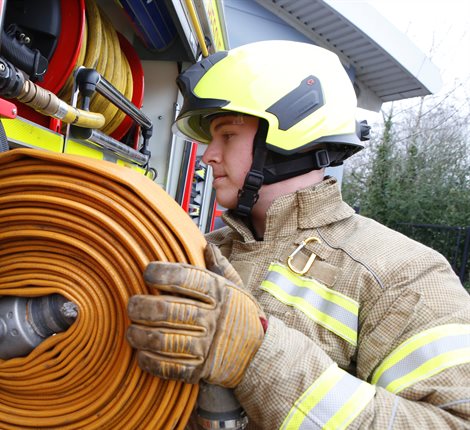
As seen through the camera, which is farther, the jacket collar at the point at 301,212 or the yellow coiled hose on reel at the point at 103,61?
the yellow coiled hose on reel at the point at 103,61

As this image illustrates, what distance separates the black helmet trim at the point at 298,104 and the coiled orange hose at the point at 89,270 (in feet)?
2.46

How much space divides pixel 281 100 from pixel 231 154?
26cm

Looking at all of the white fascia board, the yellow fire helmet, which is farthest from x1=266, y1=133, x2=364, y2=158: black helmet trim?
the white fascia board

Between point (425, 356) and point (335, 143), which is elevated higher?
point (335, 143)

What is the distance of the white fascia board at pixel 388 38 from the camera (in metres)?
7.71

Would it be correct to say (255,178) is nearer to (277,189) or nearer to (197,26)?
(277,189)

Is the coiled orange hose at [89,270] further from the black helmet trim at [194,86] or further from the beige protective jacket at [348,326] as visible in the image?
the black helmet trim at [194,86]

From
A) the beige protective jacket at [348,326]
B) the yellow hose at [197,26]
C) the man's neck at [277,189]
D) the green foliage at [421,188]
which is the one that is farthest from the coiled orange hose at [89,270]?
the green foliage at [421,188]

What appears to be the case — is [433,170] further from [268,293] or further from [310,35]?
[268,293]

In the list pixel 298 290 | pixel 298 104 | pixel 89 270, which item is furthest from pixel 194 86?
pixel 89 270

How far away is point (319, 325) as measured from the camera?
53.6 inches

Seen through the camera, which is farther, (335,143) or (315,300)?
(335,143)

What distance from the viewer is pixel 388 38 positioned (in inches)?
324

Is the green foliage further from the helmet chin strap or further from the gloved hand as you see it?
the gloved hand
